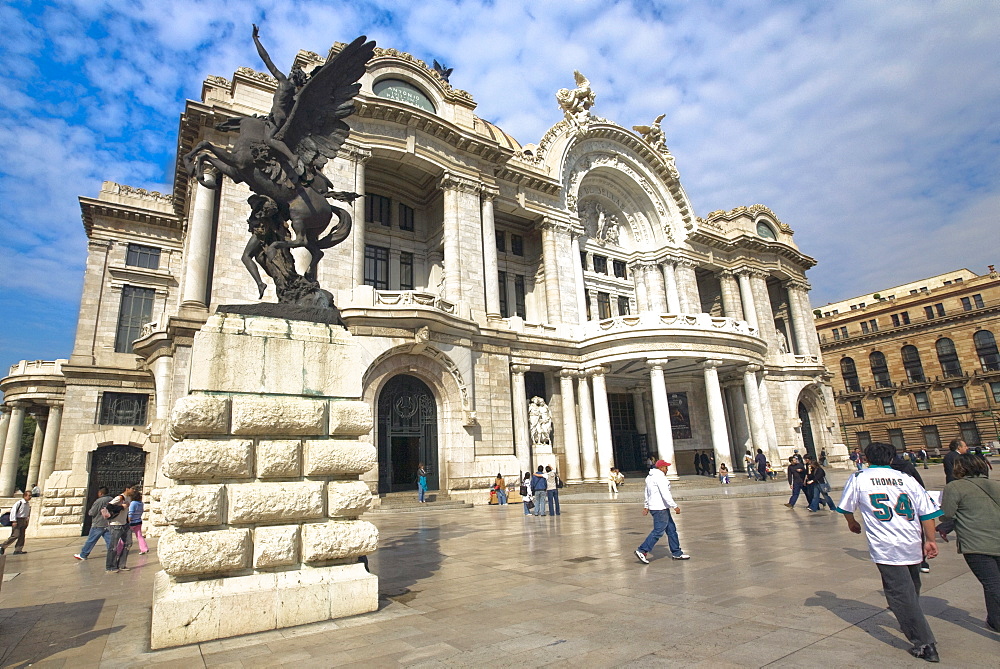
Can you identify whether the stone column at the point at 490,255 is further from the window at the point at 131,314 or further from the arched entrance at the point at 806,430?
the arched entrance at the point at 806,430

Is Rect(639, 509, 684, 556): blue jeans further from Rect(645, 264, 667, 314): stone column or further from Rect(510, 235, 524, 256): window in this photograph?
Rect(645, 264, 667, 314): stone column

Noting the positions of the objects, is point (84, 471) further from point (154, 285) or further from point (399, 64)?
point (399, 64)

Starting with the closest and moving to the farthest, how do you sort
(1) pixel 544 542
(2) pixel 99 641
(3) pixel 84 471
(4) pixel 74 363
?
1. (2) pixel 99 641
2. (1) pixel 544 542
3. (3) pixel 84 471
4. (4) pixel 74 363

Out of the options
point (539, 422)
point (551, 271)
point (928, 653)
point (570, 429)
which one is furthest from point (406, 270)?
point (928, 653)

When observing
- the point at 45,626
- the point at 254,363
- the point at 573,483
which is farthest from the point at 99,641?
the point at 573,483

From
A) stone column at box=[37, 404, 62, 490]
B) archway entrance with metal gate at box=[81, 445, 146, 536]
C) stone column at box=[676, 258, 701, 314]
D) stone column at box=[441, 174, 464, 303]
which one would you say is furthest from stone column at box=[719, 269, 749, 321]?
stone column at box=[37, 404, 62, 490]

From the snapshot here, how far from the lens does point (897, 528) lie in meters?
4.49

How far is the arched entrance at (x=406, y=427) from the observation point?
66.1ft

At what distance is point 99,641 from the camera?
17.0 ft

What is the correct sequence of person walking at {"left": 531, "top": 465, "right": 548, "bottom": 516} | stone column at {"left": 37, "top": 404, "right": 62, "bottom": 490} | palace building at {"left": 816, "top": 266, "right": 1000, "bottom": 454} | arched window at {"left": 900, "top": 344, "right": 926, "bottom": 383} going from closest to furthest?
person walking at {"left": 531, "top": 465, "right": 548, "bottom": 516} < stone column at {"left": 37, "top": 404, "right": 62, "bottom": 490} < palace building at {"left": 816, "top": 266, "right": 1000, "bottom": 454} < arched window at {"left": 900, "top": 344, "right": 926, "bottom": 383}

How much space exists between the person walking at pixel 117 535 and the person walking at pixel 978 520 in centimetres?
1289

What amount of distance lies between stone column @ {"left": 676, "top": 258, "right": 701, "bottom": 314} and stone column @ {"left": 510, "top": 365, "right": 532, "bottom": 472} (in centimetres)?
1453

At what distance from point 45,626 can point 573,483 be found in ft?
71.6

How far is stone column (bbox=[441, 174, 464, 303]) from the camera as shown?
24.1 meters
